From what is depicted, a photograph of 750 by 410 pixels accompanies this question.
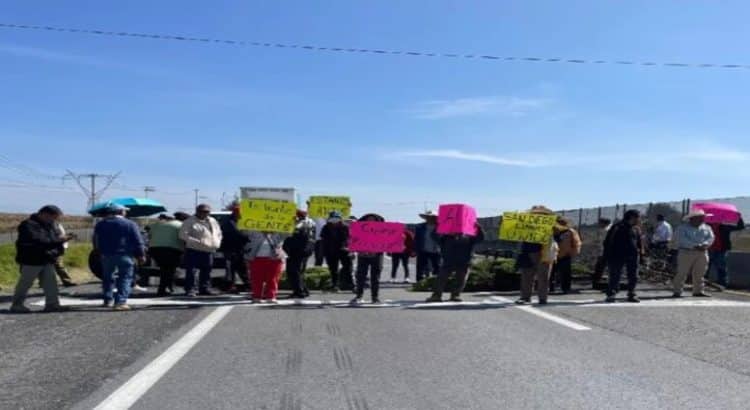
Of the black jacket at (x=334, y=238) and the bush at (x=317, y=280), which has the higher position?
the black jacket at (x=334, y=238)

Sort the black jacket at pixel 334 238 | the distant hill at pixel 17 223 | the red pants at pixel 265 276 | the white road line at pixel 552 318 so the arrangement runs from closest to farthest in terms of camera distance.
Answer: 1. the white road line at pixel 552 318
2. the red pants at pixel 265 276
3. the black jacket at pixel 334 238
4. the distant hill at pixel 17 223

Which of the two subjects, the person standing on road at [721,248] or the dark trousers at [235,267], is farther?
the person standing on road at [721,248]

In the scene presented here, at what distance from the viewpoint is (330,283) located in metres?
17.5

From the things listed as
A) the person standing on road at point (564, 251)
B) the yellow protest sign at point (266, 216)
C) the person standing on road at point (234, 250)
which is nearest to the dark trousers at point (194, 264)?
the person standing on road at point (234, 250)

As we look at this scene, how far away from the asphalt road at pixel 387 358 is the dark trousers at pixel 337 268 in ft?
11.7

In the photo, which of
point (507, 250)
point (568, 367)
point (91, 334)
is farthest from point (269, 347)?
point (507, 250)

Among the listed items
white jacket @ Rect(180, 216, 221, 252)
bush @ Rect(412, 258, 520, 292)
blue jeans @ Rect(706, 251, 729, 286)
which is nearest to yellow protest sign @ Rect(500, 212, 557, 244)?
bush @ Rect(412, 258, 520, 292)

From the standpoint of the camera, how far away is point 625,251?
49.3 feet

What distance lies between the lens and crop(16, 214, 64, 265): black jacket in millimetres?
12750

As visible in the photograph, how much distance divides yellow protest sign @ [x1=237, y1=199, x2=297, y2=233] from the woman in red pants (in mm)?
147

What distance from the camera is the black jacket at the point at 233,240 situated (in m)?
15.9

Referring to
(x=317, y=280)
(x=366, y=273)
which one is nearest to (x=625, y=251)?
(x=366, y=273)

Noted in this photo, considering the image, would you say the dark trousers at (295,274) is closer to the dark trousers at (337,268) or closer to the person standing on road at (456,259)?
the dark trousers at (337,268)

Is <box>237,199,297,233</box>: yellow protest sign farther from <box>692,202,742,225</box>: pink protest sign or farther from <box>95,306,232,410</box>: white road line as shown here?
<box>692,202,742,225</box>: pink protest sign
